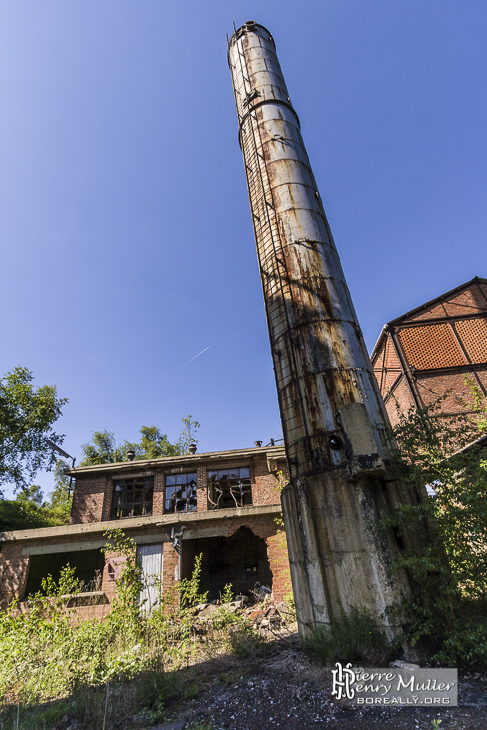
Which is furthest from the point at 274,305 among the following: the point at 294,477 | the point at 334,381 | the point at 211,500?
the point at 211,500

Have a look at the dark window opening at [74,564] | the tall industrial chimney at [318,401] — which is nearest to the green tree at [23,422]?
the dark window opening at [74,564]

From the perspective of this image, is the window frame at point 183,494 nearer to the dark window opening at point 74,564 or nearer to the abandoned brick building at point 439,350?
the dark window opening at point 74,564

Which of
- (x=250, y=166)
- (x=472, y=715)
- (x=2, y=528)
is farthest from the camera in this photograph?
(x=2, y=528)

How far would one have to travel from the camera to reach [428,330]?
16.6 m

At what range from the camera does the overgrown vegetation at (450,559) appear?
4.03 m

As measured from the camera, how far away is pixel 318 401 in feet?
19.9

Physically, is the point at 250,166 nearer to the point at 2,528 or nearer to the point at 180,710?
the point at 180,710

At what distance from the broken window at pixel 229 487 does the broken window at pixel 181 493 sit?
0.79m

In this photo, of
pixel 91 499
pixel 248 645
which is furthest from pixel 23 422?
pixel 248 645

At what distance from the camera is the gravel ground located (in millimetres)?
3275

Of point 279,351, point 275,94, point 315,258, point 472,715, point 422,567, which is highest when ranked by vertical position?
point 275,94

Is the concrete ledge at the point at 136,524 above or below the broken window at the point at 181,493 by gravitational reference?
below

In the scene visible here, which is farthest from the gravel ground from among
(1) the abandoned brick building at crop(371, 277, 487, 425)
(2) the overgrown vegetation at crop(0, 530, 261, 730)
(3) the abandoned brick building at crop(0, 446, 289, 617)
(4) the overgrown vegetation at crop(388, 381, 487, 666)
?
(1) the abandoned brick building at crop(371, 277, 487, 425)

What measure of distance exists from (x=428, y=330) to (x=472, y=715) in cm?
1573
